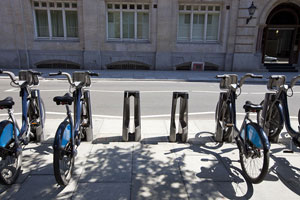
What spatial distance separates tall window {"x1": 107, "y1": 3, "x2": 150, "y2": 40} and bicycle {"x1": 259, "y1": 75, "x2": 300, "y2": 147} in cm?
1300

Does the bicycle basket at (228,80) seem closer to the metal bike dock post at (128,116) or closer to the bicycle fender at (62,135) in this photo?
the metal bike dock post at (128,116)

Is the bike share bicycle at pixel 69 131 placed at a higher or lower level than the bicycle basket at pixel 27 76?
lower

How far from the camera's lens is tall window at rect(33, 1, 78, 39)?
51.2ft

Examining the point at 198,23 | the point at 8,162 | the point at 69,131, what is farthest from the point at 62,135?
the point at 198,23

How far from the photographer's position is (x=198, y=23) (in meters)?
16.4

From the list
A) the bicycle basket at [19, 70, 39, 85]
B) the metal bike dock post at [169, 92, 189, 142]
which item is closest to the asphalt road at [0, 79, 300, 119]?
the metal bike dock post at [169, 92, 189, 142]

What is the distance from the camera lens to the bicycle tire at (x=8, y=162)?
273cm

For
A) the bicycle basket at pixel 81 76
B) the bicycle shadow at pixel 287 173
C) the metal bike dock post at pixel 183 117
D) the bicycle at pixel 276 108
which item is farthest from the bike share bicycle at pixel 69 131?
the bicycle at pixel 276 108

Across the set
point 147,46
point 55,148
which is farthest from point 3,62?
point 55,148

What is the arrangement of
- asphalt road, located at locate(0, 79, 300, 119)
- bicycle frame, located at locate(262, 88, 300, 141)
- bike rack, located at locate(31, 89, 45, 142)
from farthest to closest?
asphalt road, located at locate(0, 79, 300, 119), bike rack, located at locate(31, 89, 45, 142), bicycle frame, located at locate(262, 88, 300, 141)

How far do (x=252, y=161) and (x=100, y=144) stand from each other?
2.60 meters

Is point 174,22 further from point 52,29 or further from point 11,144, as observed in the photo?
point 11,144

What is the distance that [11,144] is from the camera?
306cm

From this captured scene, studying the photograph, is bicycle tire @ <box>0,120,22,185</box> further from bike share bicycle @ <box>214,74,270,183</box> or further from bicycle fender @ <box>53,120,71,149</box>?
bike share bicycle @ <box>214,74,270,183</box>
